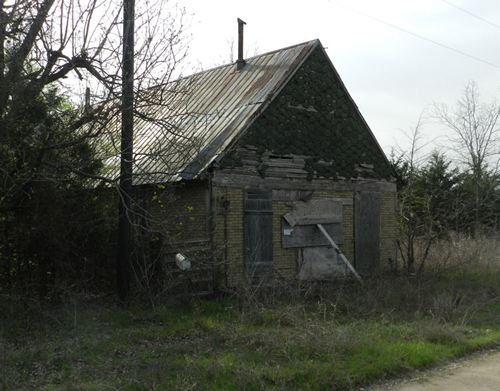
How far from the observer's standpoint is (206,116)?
1567 centimetres

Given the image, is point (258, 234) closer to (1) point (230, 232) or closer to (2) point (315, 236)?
(1) point (230, 232)

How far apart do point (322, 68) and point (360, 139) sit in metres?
2.45

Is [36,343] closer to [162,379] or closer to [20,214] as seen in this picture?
[162,379]

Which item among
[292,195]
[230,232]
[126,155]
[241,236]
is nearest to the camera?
[126,155]

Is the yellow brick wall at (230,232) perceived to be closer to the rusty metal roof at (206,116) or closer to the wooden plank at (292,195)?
the rusty metal roof at (206,116)

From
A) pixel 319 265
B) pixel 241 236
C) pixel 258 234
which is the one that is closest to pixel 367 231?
pixel 319 265

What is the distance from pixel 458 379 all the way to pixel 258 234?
25.3ft

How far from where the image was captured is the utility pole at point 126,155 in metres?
10.6

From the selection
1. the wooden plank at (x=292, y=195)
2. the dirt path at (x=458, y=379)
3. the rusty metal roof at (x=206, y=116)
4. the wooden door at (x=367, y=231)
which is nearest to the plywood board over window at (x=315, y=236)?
the wooden plank at (x=292, y=195)

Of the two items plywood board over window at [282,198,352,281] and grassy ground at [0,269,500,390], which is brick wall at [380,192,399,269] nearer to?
plywood board over window at [282,198,352,281]

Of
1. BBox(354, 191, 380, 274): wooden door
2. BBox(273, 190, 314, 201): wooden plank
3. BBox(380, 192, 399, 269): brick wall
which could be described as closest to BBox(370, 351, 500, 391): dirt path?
BBox(273, 190, 314, 201): wooden plank

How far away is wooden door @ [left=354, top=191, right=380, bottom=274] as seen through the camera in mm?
16906

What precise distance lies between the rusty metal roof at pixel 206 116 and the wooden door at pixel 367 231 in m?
4.32

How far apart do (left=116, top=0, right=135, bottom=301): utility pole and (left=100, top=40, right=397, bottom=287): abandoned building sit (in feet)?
2.15
